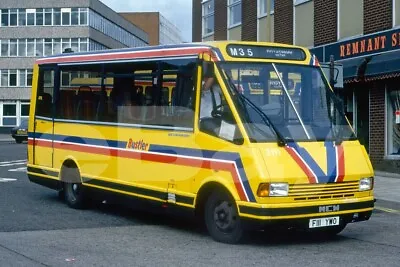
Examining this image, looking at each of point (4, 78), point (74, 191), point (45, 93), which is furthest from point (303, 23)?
point (4, 78)

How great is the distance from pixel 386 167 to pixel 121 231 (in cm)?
1095

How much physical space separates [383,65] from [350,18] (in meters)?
2.82

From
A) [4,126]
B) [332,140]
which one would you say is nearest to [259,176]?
[332,140]

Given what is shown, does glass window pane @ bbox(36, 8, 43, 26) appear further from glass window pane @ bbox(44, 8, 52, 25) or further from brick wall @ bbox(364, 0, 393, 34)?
brick wall @ bbox(364, 0, 393, 34)

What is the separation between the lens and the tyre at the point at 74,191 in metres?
12.7

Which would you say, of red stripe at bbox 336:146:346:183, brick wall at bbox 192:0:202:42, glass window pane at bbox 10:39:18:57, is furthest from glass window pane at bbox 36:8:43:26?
red stripe at bbox 336:146:346:183

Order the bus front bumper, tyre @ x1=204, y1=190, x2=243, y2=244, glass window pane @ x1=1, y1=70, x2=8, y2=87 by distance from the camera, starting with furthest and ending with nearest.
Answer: glass window pane @ x1=1, y1=70, x2=8, y2=87 < tyre @ x1=204, y1=190, x2=243, y2=244 < the bus front bumper

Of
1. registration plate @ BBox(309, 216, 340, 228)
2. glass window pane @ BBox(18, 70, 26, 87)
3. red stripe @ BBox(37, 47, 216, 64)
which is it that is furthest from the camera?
glass window pane @ BBox(18, 70, 26, 87)

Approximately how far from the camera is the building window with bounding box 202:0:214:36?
30.4m

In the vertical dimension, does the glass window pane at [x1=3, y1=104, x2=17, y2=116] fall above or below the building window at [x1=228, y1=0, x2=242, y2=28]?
below

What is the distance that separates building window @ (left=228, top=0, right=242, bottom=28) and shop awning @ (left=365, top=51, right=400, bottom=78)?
9.76 metres

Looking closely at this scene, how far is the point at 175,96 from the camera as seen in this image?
10438 mm

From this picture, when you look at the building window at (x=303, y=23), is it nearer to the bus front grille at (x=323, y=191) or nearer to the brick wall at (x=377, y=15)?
the brick wall at (x=377, y=15)

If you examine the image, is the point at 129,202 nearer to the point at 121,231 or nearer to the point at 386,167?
the point at 121,231
